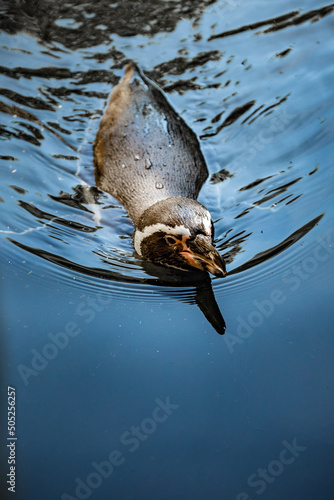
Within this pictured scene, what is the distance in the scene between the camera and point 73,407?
3469mm

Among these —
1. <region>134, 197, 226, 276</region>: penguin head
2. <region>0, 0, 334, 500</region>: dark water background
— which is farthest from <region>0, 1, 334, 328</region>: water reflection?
<region>134, 197, 226, 276</region>: penguin head

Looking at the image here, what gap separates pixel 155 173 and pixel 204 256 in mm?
1172

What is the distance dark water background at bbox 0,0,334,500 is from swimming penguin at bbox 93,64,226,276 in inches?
7.0

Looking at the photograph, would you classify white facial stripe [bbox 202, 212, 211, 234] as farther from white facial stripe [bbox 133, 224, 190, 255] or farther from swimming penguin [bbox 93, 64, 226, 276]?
white facial stripe [bbox 133, 224, 190, 255]

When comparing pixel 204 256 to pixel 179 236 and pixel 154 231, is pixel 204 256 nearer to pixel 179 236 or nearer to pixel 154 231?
pixel 179 236

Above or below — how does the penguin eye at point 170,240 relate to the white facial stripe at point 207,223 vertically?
below

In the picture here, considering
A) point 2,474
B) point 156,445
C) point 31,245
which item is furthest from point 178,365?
point 31,245

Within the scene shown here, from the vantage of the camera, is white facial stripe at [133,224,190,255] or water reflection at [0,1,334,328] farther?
water reflection at [0,1,334,328]

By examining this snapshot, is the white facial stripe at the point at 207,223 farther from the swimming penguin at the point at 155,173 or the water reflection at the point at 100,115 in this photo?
the water reflection at the point at 100,115

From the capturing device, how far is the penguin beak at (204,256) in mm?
3902

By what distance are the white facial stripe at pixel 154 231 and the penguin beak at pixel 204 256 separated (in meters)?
0.09

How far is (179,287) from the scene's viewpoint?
13.9 ft

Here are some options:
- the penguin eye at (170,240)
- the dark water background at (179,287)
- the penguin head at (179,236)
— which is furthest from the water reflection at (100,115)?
the penguin eye at (170,240)

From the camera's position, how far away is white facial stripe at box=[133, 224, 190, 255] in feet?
13.5
